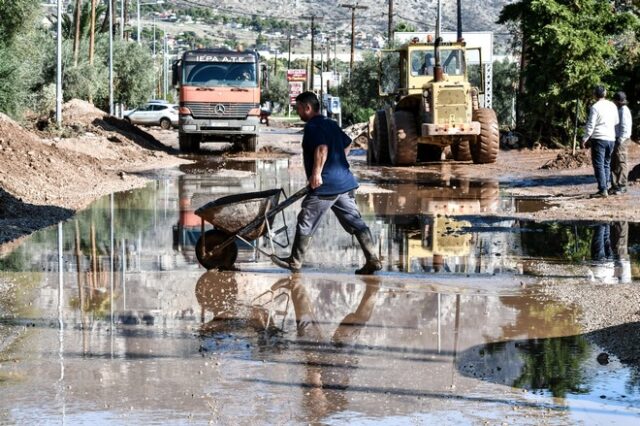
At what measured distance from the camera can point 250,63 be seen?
34.2 metres

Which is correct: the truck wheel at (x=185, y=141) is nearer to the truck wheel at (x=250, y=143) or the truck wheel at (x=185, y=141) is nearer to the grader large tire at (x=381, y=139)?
the truck wheel at (x=250, y=143)

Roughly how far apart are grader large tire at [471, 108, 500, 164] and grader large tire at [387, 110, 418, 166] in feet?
5.47

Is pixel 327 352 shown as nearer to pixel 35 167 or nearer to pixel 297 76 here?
pixel 35 167

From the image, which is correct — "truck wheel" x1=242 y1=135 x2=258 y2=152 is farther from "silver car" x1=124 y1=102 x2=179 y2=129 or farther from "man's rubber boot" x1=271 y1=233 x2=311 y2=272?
"silver car" x1=124 y1=102 x2=179 y2=129

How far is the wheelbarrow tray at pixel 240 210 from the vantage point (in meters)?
11.5

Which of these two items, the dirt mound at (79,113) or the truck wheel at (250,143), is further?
the dirt mound at (79,113)

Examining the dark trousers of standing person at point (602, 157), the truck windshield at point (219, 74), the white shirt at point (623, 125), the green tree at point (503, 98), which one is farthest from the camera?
the green tree at point (503, 98)

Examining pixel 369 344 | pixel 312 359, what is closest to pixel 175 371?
pixel 312 359

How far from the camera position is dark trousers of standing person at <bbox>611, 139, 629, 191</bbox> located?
Answer: 64.2 ft

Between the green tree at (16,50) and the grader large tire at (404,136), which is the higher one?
the green tree at (16,50)

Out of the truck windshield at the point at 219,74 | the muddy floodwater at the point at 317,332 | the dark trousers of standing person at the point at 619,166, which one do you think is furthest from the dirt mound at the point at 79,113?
the muddy floodwater at the point at 317,332

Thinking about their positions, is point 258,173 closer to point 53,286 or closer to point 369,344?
point 53,286

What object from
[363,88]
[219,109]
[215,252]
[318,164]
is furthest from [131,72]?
[318,164]

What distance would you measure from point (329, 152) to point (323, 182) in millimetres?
301
